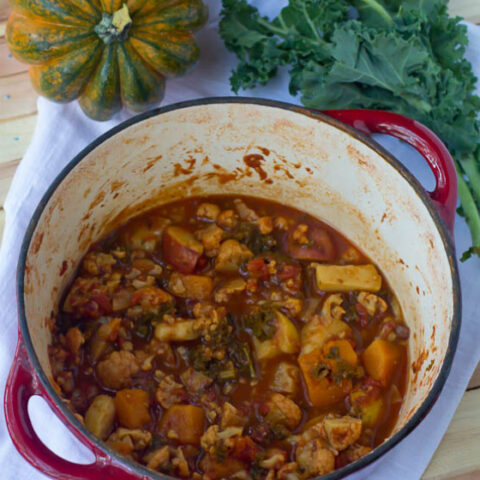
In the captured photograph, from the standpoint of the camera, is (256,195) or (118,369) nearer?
(118,369)

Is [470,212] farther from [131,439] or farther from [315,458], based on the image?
[131,439]

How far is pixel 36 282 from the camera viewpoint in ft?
6.06

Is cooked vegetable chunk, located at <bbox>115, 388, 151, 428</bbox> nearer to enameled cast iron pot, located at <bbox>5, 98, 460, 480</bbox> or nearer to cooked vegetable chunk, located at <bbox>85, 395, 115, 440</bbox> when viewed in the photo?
cooked vegetable chunk, located at <bbox>85, 395, 115, 440</bbox>

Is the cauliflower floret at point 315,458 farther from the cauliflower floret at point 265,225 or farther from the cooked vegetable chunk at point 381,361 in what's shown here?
the cauliflower floret at point 265,225

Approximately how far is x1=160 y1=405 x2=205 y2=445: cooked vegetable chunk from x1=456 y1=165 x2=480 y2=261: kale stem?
3.07ft

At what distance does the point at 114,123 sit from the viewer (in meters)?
2.40

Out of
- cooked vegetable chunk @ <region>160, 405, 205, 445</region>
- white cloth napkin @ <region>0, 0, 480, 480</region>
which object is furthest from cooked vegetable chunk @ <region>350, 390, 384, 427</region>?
cooked vegetable chunk @ <region>160, 405, 205, 445</region>

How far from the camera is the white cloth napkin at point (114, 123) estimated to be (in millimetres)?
2027

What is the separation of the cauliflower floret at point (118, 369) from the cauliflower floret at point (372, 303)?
671mm

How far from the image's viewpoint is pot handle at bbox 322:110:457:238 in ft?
5.95

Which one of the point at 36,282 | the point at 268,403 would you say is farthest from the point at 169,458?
the point at 36,282

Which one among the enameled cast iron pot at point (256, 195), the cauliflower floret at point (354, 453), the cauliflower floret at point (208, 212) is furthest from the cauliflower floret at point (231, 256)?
the cauliflower floret at point (354, 453)

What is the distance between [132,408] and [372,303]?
0.74 meters

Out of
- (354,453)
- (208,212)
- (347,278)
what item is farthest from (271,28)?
(354,453)
